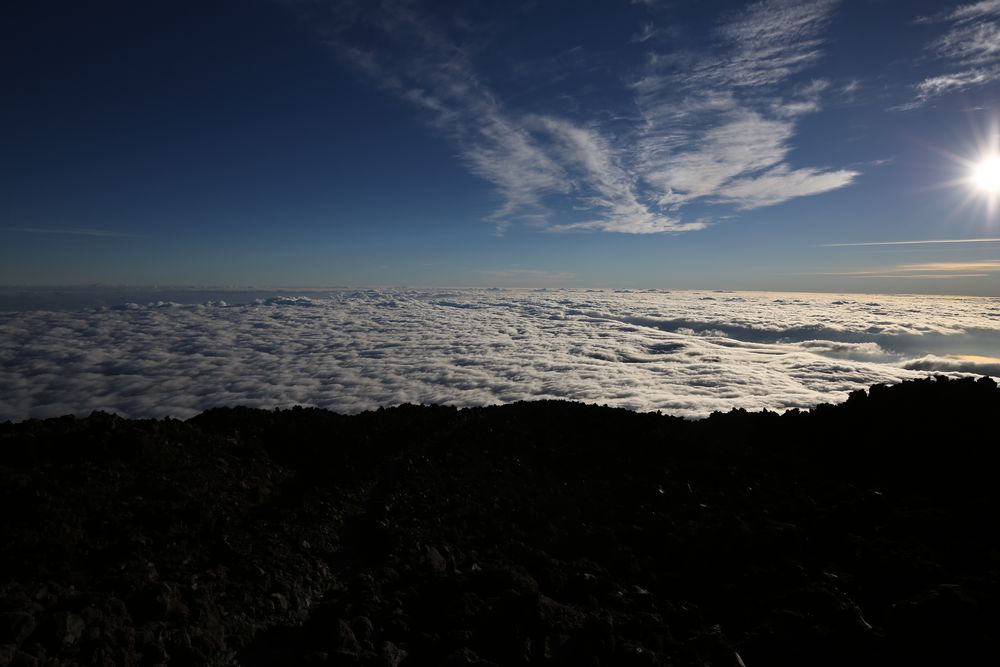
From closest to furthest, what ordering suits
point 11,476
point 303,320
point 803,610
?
point 803,610, point 11,476, point 303,320

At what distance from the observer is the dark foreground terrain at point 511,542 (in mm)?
8703

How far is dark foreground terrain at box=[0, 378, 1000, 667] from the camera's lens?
343 inches

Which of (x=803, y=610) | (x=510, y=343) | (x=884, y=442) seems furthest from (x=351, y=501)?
(x=510, y=343)

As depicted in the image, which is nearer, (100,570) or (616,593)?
(100,570)

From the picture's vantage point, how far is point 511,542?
14.8 metres

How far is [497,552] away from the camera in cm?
1433

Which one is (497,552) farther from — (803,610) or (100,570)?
(100,570)

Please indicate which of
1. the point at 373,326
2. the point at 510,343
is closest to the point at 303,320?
the point at 373,326

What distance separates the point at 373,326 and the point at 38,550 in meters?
164


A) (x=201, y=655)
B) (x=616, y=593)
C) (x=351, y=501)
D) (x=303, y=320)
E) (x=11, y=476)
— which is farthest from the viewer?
(x=303, y=320)

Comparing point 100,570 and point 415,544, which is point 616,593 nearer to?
point 415,544

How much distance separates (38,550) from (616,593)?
13.7m

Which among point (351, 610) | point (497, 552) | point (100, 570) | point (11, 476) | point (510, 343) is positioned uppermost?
point (11, 476)

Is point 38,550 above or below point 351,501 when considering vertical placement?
above
